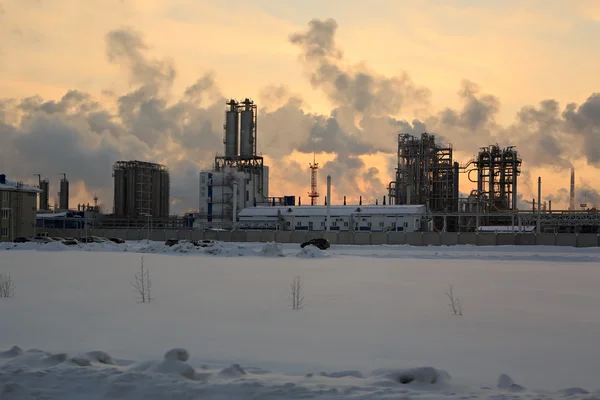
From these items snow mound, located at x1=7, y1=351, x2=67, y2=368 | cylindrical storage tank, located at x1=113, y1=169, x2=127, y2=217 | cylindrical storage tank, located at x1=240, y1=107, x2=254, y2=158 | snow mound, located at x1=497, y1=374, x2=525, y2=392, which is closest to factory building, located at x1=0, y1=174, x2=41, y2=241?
cylindrical storage tank, located at x1=113, y1=169, x2=127, y2=217

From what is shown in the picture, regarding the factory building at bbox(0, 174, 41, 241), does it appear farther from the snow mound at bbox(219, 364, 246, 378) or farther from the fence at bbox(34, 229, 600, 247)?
the snow mound at bbox(219, 364, 246, 378)

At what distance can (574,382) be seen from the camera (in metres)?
8.01

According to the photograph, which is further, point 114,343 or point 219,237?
point 219,237

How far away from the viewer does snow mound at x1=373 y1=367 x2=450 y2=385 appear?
310 inches

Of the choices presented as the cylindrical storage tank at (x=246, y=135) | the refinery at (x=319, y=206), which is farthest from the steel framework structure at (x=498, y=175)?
the cylindrical storage tank at (x=246, y=135)

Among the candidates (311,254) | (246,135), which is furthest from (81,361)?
Answer: (246,135)

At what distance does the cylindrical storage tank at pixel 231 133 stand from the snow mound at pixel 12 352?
89814 mm

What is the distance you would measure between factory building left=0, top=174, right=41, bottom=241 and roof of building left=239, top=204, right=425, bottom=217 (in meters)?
29.0

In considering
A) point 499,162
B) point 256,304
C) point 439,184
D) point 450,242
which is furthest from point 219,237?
point 256,304

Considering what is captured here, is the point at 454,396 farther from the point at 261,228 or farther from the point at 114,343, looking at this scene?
the point at 261,228

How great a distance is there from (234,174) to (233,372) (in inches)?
3443

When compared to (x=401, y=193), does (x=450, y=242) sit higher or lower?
lower

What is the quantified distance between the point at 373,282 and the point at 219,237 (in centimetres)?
5372

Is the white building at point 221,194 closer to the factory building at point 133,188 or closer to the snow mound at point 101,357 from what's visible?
the factory building at point 133,188
